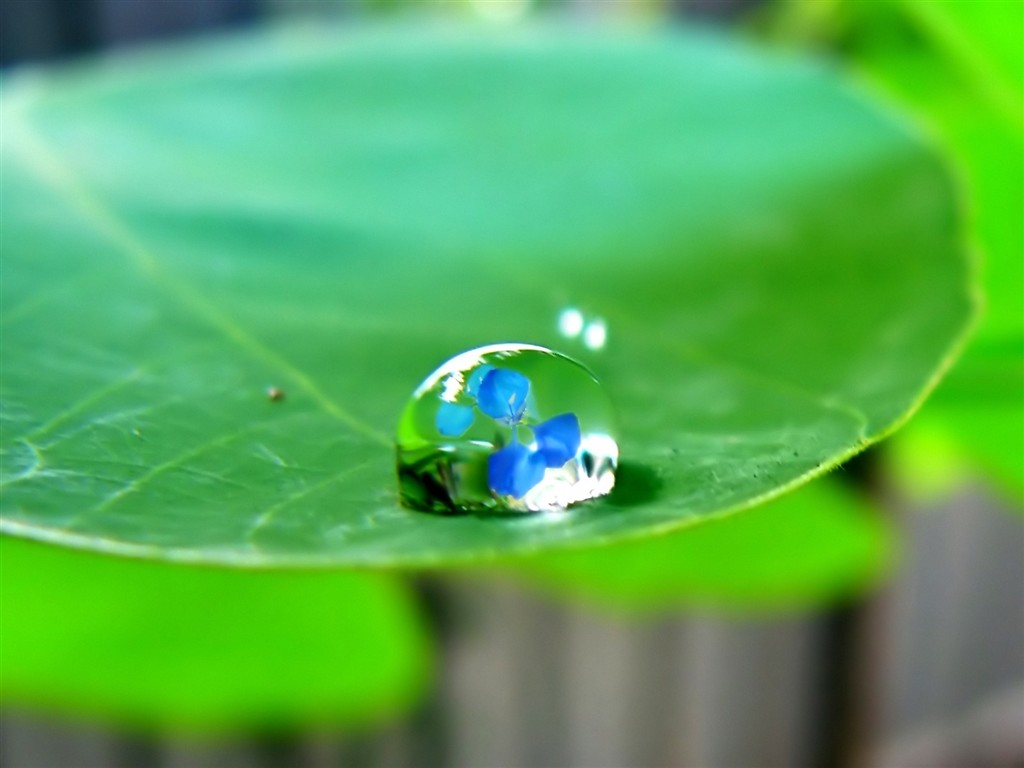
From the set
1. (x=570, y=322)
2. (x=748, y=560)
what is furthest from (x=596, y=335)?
(x=748, y=560)

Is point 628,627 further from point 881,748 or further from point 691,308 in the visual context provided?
point 691,308

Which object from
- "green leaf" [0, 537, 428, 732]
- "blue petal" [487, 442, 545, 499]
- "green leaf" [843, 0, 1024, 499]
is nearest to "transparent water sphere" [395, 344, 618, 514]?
"blue petal" [487, 442, 545, 499]

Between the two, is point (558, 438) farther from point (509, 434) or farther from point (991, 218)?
point (991, 218)

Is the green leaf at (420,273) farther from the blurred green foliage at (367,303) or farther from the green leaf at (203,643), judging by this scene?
the green leaf at (203,643)

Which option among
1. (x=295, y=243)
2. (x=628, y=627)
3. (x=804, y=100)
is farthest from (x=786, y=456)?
(x=628, y=627)

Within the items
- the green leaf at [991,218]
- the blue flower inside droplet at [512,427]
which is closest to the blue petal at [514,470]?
the blue flower inside droplet at [512,427]

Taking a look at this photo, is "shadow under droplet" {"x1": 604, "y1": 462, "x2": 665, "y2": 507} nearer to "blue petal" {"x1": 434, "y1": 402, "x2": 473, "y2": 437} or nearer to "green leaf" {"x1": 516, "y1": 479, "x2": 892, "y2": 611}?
"blue petal" {"x1": 434, "y1": 402, "x2": 473, "y2": 437}
